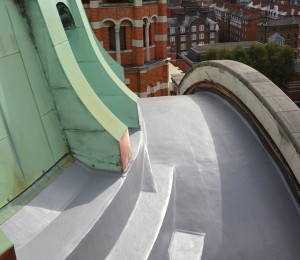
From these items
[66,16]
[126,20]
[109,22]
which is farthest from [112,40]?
[66,16]

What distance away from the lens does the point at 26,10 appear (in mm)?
5066

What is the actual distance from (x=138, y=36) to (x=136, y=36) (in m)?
0.11

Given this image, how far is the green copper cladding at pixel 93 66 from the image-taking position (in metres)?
6.28

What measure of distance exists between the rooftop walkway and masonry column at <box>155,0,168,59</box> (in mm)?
14867

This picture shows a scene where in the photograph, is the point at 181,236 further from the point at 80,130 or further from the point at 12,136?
the point at 12,136

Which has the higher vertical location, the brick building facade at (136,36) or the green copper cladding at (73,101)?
the green copper cladding at (73,101)

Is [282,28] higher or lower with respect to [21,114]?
lower

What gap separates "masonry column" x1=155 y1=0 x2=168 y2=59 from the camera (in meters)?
23.1

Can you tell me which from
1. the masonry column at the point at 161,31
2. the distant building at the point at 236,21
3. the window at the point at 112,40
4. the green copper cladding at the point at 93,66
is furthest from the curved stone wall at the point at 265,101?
the distant building at the point at 236,21

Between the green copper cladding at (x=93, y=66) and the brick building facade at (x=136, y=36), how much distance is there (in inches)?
606

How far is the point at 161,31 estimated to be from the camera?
23500 millimetres

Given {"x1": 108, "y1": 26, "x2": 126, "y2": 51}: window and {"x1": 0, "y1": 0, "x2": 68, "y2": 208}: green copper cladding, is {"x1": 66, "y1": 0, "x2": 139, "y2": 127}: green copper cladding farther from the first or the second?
{"x1": 108, "y1": 26, "x2": 126, "y2": 51}: window

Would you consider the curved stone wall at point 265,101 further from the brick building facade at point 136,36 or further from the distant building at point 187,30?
the distant building at point 187,30

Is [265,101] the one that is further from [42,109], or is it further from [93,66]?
[42,109]
